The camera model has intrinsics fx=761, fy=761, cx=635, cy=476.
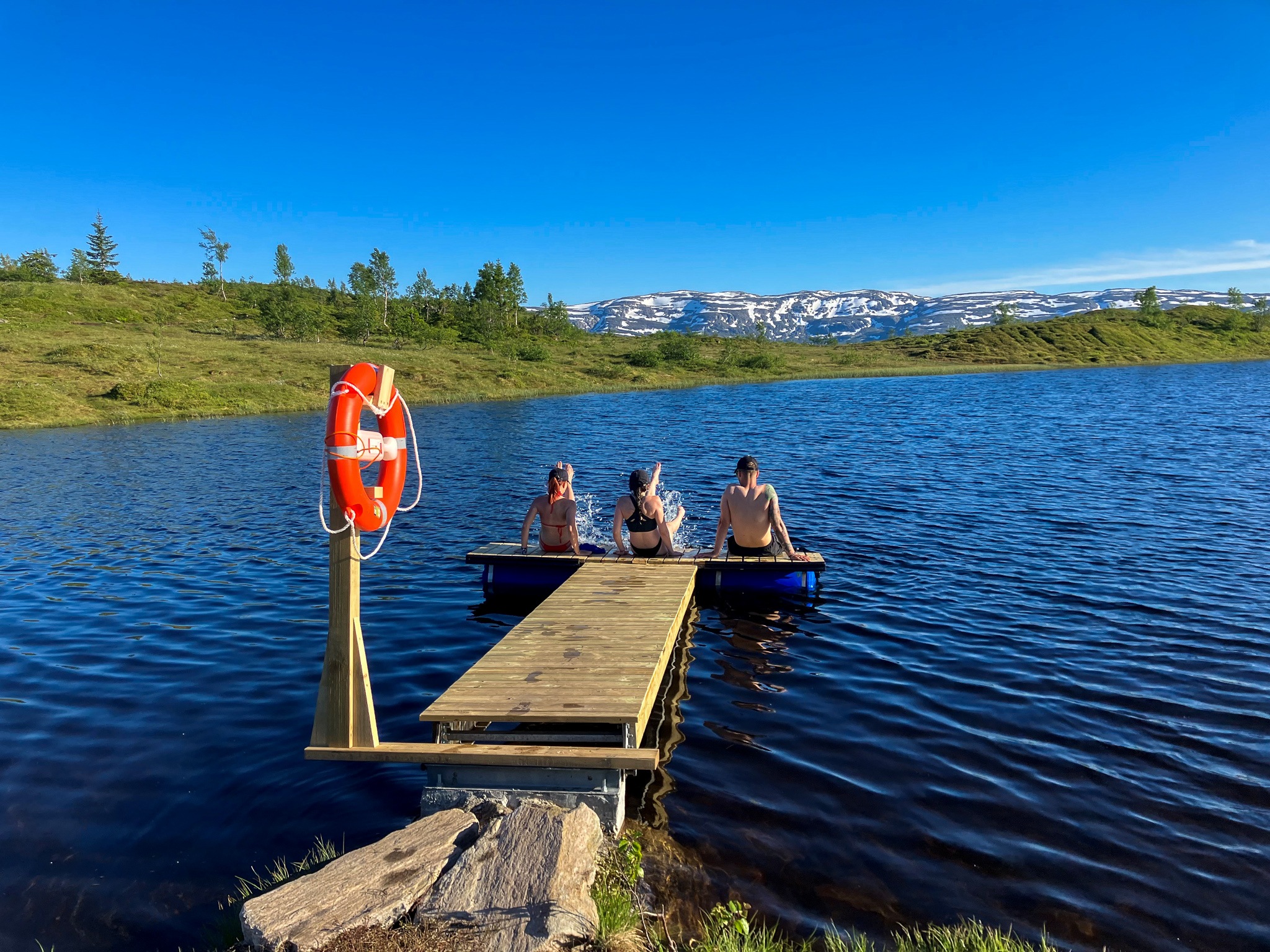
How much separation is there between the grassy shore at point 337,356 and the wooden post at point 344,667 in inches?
1694

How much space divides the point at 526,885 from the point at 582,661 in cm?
299

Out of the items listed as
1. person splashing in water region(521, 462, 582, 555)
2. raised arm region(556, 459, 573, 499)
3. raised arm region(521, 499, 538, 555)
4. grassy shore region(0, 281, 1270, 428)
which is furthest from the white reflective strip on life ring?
grassy shore region(0, 281, 1270, 428)

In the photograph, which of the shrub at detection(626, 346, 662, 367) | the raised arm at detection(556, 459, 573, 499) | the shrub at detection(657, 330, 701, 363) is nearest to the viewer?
the raised arm at detection(556, 459, 573, 499)

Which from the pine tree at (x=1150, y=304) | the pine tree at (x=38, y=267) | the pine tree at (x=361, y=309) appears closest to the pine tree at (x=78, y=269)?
the pine tree at (x=38, y=267)

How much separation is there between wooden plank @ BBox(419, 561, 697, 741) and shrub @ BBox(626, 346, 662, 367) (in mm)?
73736

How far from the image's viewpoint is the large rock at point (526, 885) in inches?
160

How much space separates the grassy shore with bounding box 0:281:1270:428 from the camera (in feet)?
152

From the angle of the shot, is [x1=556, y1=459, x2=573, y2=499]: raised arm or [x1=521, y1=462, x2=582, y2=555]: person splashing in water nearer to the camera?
[x1=556, y1=459, x2=573, y2=499]: raised arm

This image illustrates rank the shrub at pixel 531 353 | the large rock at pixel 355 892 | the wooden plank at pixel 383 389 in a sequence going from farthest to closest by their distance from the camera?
the shrub at pixel 531 353, the wooden plank at pixel 383 389, the large rock at pixel 355 892

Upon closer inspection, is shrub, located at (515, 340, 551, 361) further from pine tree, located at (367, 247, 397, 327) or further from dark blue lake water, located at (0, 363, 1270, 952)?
dark blue lake water, located at (0, 363, 1270, 952)

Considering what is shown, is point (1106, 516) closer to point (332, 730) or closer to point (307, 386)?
point (332, 730)

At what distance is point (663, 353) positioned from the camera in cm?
8906

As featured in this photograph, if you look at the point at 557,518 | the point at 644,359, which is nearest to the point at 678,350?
the point at 644,359

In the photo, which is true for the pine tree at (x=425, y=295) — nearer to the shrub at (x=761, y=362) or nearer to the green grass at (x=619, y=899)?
the shrub at (x=761, y=362)
